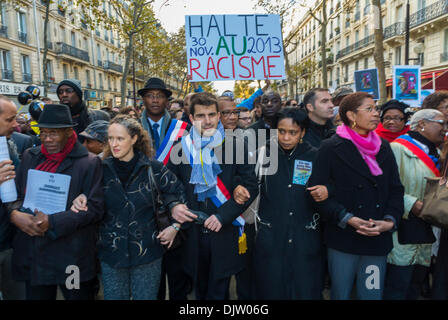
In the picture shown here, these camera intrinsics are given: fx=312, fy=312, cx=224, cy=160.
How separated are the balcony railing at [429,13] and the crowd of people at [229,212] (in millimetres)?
21356

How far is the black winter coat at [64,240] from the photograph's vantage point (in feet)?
7.52

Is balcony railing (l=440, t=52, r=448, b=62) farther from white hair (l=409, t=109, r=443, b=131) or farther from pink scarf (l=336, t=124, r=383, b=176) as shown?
pink scarf (l=336, t=124, r=383, b=176)

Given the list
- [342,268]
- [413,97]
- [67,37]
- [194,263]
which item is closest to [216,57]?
[194,263]

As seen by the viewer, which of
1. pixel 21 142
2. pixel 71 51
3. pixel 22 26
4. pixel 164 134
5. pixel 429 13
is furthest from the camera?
pixel 71 51

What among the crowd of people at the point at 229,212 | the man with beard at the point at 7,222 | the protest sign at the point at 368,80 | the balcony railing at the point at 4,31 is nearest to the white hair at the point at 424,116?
the crowd of people at the point at 229,212

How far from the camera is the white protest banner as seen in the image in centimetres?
399

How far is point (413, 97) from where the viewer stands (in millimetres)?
6441

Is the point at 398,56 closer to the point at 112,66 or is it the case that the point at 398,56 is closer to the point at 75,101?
the point at 75,101

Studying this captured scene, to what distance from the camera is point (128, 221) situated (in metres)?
2.36

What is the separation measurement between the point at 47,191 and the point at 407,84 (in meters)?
6.89

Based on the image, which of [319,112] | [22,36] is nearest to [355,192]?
[319,112]

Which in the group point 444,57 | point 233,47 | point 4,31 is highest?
point 4,31

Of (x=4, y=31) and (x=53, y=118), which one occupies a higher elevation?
(x=4, y=31)
